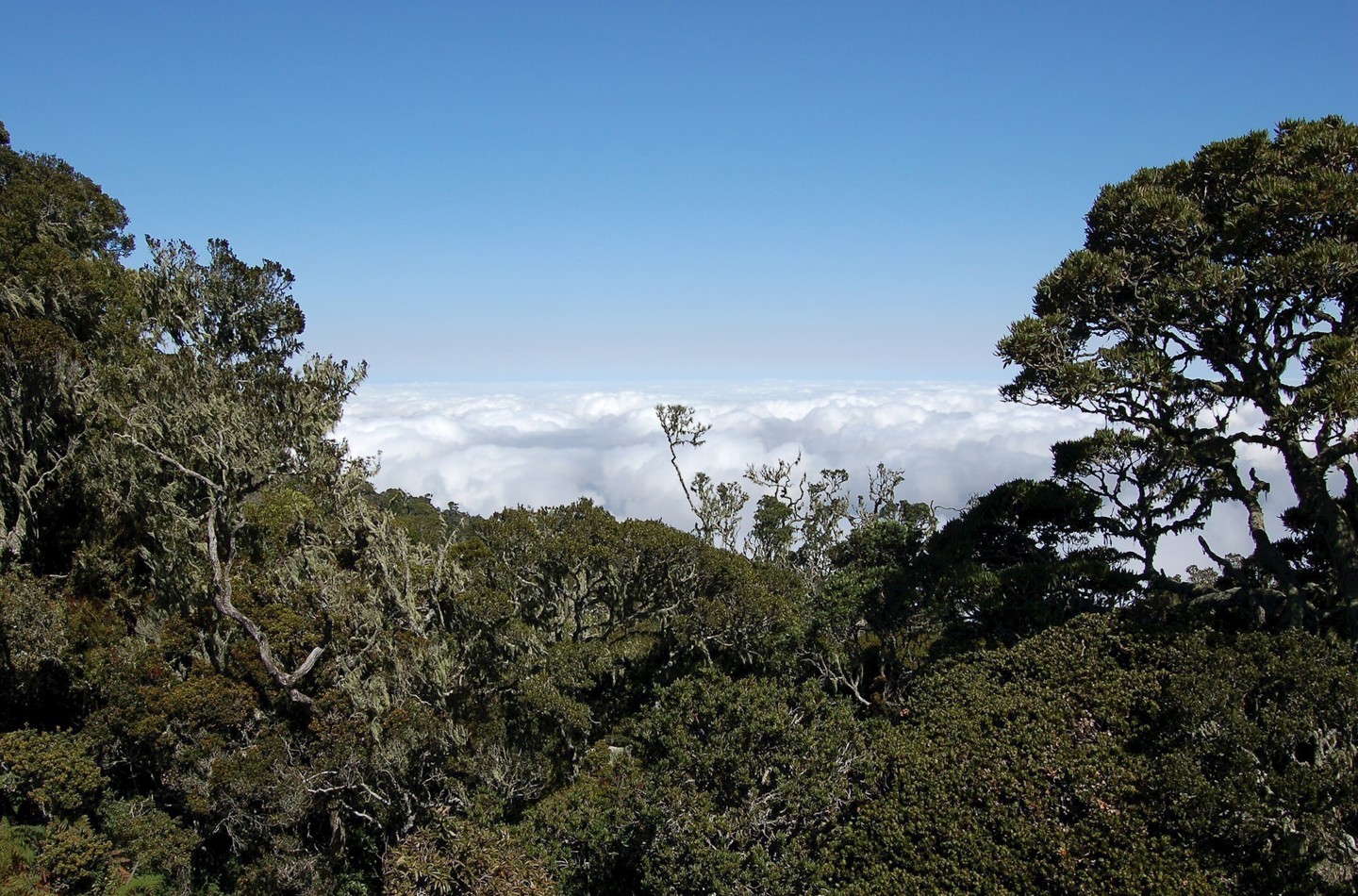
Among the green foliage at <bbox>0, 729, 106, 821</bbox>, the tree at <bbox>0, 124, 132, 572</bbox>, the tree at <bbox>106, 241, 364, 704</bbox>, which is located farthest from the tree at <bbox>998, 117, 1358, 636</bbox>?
the tree at <bbox>0, 124, 132, 572</bbox>

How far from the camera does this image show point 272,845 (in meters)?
14.5

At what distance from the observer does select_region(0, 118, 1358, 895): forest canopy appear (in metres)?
9.55

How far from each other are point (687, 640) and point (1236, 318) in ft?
34.4

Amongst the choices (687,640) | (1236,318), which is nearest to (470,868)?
(687,640)

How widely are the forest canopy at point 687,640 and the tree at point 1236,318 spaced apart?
6cm

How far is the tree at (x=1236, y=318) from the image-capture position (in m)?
10.2

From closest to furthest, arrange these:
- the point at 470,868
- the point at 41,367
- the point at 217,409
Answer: the point at 470,868
the point at 217,409
the point at 41,367

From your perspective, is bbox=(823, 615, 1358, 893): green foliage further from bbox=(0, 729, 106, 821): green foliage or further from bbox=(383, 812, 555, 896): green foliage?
bbox=(0, 729, 106, 821): green foliage

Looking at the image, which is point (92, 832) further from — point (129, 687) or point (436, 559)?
point (436, 559)

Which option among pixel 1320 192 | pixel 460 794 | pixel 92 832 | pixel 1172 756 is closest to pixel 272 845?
pixel 92 832

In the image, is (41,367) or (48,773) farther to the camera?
(41,367)

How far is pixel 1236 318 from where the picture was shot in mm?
11188

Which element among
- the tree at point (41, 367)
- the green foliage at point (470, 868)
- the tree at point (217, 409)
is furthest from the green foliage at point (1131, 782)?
the tree at point (41, 367)

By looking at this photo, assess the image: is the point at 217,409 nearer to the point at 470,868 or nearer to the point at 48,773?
the point at 48,773
